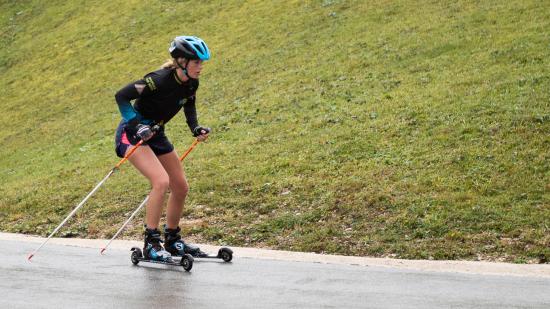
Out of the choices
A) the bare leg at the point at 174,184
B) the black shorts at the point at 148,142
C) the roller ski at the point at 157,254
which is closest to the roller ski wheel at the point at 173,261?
the roller ski at the point at 157,254

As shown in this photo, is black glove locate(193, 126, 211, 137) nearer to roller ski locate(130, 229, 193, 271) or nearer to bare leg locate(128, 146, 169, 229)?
bare leg locate(128, 146, 169, 229)

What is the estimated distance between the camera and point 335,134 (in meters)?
16.5

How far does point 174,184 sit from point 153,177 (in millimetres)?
576

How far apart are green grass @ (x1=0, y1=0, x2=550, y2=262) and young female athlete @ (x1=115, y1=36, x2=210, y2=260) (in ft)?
7.89

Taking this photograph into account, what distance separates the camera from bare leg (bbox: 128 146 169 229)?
8836 millimetres

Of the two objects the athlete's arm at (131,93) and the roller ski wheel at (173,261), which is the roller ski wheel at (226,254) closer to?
the roller ski wheel at (173,261)

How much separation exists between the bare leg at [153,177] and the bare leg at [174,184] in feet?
0.89

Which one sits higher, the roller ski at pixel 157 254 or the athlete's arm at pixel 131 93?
the athlete's arm at pixel 131 93

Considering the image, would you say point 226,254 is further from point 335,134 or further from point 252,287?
point 335,134

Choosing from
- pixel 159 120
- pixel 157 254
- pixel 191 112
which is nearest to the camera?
pixel 157 254

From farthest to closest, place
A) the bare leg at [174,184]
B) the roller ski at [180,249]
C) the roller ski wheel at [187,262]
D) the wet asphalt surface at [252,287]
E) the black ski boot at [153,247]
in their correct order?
the roller ski at [180,249] → the bare leg at [174,184] → the black ski boot at [153,247] → the roller ski wheel at [187,262] → the wet asphalt surface at [252,287]

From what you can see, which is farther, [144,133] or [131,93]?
[131,93]

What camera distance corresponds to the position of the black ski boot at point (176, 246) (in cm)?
945

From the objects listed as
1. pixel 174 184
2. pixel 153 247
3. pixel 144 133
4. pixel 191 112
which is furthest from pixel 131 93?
pixel 153 247
